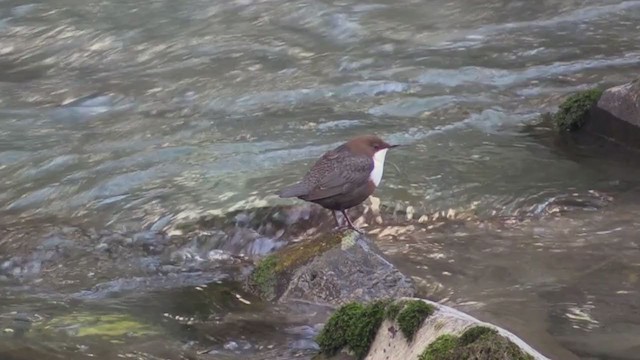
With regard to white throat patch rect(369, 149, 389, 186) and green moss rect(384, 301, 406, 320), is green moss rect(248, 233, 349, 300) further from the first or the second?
green moss rect(384, 301, 406, 320)

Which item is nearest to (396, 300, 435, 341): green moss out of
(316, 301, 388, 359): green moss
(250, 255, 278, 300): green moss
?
(316, 301, 388, 359): green moss

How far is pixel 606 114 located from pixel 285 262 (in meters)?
3.46

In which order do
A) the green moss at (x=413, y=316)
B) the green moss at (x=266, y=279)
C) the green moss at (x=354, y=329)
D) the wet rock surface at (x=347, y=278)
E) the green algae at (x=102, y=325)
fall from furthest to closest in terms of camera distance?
the green moss at (x=266, y=279)
the wet rock surface at (x=347, y=278)
the green algae at (x=102, y=325)
the green moss at (x=354, y=329)
the green moss at (x=413, y=316)

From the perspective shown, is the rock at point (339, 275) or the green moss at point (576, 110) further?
the green moss at point (576, 110)

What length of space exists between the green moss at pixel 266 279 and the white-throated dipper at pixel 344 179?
37 centimetres

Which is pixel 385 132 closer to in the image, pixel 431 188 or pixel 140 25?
pixel 431 188

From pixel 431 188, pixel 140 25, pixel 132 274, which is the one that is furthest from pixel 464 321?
pixel 140 25

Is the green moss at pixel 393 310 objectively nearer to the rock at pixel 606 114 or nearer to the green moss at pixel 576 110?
the rock at pixel 606 114

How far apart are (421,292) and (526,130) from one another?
10.5 ft

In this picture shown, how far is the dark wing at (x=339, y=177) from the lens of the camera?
5844mm

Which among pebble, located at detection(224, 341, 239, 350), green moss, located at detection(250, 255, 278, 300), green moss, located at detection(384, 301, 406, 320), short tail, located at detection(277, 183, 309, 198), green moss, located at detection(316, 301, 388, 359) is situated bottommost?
green moss, located at detection(250, 255, 278, 300)

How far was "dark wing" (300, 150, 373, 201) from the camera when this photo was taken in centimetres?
584

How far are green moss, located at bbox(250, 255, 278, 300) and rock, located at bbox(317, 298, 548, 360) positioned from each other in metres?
1.13

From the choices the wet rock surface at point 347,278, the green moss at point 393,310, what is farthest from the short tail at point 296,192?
the green moss at point 393,310
